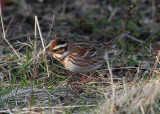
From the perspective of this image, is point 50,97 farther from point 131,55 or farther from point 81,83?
point 131,55

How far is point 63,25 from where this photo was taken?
9.12 metres

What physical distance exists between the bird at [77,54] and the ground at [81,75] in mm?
221

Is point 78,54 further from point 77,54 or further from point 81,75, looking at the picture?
point 81,75

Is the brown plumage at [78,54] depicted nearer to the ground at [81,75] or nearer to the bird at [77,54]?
the bird at [77,54]

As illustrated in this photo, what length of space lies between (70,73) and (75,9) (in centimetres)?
489

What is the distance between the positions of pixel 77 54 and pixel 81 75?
823mm

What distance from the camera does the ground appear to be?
4.21 metres

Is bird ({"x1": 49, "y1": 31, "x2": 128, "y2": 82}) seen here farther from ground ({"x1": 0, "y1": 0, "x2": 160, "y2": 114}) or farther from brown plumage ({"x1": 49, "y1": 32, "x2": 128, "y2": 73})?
ground ({"x1": 0, "y1": 0, "x2": 160, "y2": 114})

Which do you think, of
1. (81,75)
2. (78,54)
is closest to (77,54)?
(78,54)

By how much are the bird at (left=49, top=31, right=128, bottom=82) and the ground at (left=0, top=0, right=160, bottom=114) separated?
0.22 meters

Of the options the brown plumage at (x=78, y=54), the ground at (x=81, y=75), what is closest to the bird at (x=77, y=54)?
the brown plumage at (x=78, y=54)

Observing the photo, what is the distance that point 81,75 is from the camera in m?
6.20

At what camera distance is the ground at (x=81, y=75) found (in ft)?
13.8

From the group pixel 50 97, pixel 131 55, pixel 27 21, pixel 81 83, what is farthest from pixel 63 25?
pixel 50 97
